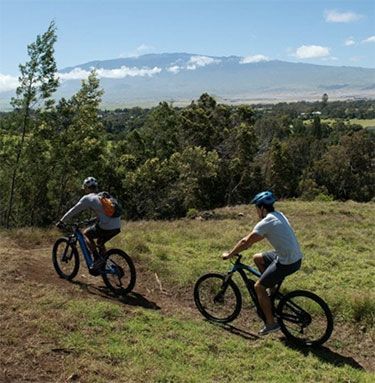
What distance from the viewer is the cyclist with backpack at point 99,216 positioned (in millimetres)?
9453

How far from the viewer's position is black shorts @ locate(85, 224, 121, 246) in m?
9.67

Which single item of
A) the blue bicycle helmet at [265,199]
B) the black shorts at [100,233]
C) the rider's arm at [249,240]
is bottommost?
the black shorts at [100,233]

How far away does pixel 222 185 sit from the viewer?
52156mm

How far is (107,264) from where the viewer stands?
9797mm

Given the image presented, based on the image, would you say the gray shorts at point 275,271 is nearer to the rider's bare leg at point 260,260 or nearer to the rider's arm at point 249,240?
the rider's bare leg at point 260,260

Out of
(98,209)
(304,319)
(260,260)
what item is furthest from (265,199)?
(98,209)

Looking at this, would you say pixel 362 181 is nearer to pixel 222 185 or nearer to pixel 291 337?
pixel 222 185

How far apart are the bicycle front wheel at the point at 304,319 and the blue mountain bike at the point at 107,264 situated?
3092 millimetres

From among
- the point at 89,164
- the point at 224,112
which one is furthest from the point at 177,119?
the point at 89,164

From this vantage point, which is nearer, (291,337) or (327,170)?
(291,337)

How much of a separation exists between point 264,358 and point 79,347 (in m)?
2.73

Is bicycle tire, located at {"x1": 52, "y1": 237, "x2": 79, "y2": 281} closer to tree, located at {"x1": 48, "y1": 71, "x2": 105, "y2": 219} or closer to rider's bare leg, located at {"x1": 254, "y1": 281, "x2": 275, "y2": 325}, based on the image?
rider's bare leg, located at {"x1": 254, "y1": 281, "x2": 275, "y2": 325}

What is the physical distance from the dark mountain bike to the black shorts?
201 cm

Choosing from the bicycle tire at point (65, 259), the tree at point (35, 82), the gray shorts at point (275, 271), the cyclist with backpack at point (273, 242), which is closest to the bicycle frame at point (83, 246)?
the bicycle tire at point (65, 259)
